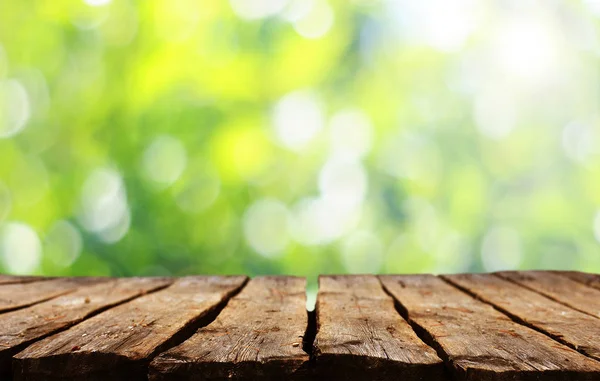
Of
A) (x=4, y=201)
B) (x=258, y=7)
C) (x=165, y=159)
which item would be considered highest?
(x=258, y=7)

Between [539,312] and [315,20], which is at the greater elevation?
[315,20]

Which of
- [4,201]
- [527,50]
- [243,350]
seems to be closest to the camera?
[243,350]

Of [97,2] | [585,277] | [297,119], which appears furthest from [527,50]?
[585,277]

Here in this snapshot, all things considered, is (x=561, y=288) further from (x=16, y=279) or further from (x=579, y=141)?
(x=579, y=141)

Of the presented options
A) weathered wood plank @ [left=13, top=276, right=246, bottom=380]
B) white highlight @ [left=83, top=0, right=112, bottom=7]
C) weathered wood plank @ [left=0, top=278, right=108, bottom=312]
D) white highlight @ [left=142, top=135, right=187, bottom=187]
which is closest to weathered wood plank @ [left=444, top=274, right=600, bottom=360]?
weathered wood plank @ [left=13, top=276, right=246, bottom=380]

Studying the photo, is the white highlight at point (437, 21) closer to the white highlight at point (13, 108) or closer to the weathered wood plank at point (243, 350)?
the white highlight at point (13, 108)

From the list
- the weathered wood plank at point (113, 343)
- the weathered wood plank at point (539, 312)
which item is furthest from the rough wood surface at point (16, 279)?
the weathered wood plank at point (539, 312)
